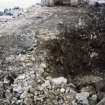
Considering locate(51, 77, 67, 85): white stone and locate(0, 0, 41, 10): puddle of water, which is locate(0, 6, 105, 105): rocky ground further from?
locate(0, 0, 41, 10): puddle of water

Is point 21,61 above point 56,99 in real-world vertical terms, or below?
above

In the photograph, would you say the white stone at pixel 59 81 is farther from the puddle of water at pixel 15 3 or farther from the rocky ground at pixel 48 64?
the puddle of water at pixel 15 3

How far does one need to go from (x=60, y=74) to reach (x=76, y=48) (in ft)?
3.03

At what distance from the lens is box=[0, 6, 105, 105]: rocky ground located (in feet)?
16.4

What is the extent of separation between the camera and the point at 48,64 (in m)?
5.73

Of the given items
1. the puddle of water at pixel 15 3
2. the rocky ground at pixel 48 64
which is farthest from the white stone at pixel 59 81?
the puddle of water at pixel 15 3

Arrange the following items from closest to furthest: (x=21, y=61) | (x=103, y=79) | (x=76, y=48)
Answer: (x=103, y=79), (x=21, y=61), (x=76, y=48)

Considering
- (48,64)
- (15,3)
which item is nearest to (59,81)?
(48,64)

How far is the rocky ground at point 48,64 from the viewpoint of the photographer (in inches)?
196

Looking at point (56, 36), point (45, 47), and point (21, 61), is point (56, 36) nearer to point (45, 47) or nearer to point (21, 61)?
point (45, 47)

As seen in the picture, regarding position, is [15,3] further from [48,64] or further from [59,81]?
[59,81]

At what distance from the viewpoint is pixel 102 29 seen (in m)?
7.18

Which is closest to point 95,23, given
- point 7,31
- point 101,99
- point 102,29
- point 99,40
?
point 102,29

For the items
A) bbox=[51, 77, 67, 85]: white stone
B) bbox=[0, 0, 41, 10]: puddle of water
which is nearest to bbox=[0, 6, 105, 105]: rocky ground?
bbox=[51, 77, 67, 85]: white stone
